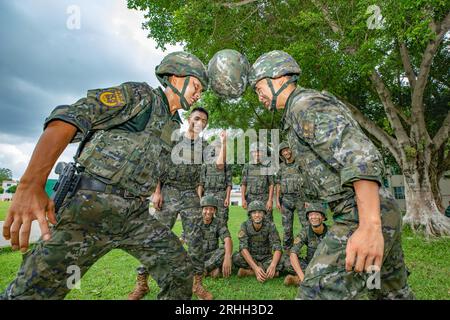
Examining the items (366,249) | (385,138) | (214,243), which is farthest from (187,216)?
(385,138)

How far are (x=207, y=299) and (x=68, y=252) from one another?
7.64ft

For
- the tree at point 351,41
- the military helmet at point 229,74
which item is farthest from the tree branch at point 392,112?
the military helmet at point 229,74

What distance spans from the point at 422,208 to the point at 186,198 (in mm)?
8150

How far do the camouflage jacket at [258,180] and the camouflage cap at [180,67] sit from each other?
15.0 ft

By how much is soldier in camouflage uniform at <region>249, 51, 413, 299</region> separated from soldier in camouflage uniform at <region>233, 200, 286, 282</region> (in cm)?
287

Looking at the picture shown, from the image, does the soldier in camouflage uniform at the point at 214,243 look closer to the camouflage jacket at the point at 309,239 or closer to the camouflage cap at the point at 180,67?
the camouflage jacket at the point at 309,239

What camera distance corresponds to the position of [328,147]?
169cm

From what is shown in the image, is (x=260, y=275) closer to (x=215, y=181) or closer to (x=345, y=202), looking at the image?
(x=215, y=181)

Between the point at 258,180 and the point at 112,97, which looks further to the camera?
the point at 258,180

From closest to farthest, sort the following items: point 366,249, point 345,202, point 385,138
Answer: point 366,249 < point 345,202 < point 385,138

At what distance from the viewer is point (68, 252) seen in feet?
5.95

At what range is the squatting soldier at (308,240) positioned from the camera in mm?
4102

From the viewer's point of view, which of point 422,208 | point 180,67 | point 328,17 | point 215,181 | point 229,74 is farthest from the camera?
point 422,208
